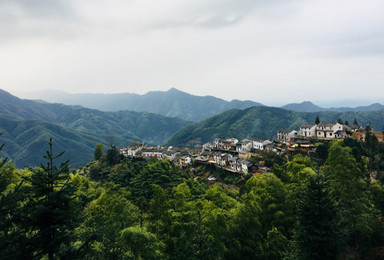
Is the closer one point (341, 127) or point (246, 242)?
point (246, 242)

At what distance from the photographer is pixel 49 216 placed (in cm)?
1005

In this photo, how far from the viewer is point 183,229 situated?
21516 millimetres

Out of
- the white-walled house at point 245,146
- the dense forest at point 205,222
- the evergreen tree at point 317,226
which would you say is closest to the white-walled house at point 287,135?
the white-walled house at point 245,146

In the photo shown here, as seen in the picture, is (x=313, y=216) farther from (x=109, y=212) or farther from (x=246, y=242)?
(x=109, y=212)

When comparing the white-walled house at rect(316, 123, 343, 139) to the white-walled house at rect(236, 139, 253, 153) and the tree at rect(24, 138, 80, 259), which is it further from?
the tree at rect(24, 138, 80, 259)

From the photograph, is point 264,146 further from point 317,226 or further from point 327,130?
point 317,226

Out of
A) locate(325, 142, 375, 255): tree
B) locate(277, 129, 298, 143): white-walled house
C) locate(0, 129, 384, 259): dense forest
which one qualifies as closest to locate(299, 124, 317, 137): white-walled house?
locate(277, 129, 298, 143): white-walled house

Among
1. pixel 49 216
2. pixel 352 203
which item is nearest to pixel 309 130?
pixel 352 203

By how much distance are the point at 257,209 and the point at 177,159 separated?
222ft

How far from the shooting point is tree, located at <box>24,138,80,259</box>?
966cm

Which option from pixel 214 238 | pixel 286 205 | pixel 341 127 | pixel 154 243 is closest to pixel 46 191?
pixel 154 243

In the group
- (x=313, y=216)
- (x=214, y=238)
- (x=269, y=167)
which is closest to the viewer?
(x=313, y=216)

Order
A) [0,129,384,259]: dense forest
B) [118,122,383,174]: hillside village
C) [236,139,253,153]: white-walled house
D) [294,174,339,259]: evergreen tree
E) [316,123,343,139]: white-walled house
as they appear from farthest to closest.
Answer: [236,139,253,153]: white-walled house
[316,123,343,139]: white-walled house
[118,122,383,174]: hillside village
[294,174,339,259]: evergreen tree
[0,129,384,259]: dense forest

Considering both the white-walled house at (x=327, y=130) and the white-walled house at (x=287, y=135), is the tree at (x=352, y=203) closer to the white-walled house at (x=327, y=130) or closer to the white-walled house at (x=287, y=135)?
the white-walled house at (x=327, y=130)
